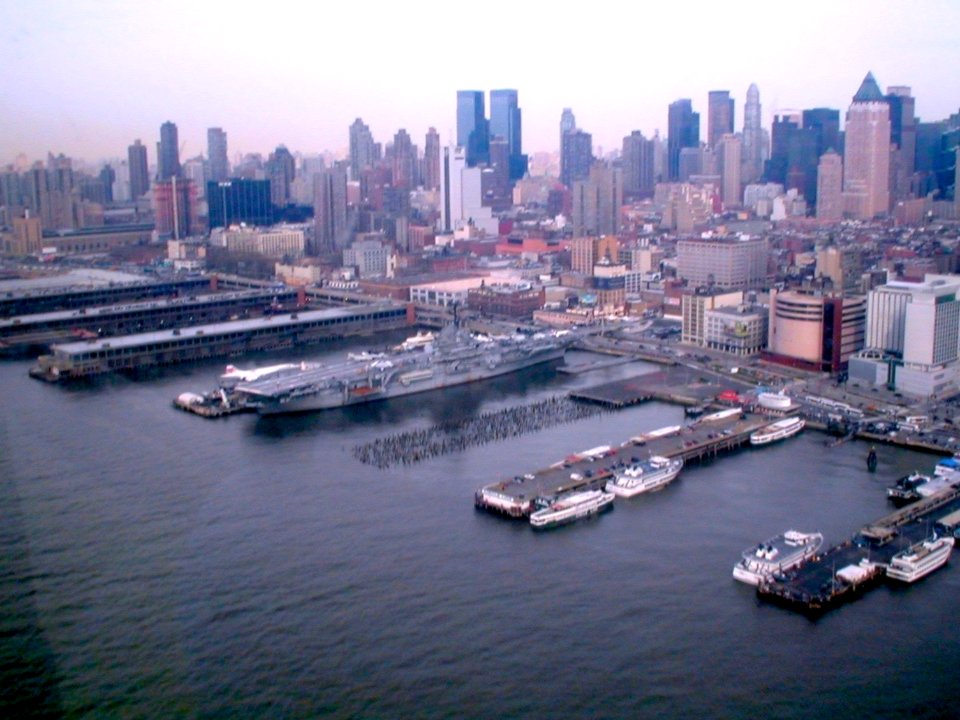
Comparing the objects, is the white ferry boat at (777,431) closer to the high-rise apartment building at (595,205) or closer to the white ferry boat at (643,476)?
the white ferry boat at (643,476)

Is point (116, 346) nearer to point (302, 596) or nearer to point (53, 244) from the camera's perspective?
point (53, 244)

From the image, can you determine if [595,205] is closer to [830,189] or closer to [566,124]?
[830,189]

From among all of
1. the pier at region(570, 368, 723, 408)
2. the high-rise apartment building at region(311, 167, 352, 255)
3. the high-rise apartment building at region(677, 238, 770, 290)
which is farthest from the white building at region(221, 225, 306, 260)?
the pier at region(570, 368, 723, 408)

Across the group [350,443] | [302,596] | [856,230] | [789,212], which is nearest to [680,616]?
[302,596]

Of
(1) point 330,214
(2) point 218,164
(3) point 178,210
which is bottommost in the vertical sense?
(1) point 330,214

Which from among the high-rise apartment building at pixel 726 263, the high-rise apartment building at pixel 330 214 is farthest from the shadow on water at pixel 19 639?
the high-rise apartment building at pixel 330 214

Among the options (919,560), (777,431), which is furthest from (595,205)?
(919,560)
